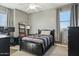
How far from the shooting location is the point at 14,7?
5.84 feet

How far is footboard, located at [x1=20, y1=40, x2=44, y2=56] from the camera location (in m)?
1.80

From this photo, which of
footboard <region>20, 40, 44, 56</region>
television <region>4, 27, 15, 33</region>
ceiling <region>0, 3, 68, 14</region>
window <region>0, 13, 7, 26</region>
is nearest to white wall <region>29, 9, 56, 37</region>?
ceiling <region>0, 3, 68, 14</region>

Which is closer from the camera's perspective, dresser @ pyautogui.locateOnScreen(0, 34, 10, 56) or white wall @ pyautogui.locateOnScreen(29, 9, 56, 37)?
dresser @ pyautogui.locateOnScreen(0, 34, 10, 56)

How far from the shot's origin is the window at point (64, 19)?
1.79 meters

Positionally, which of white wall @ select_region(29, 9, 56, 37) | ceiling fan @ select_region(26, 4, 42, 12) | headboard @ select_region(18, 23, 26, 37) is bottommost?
headboard @ select_region(18, 23, 26, 37)

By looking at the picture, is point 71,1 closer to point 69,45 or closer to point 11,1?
point 69,45

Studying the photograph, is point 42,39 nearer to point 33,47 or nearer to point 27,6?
point 33,47

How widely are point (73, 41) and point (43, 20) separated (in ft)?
2.03

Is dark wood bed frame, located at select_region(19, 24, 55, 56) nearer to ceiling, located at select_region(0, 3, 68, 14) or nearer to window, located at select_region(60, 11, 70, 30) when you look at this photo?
window, located at select_region(60, 11, 70, 30)

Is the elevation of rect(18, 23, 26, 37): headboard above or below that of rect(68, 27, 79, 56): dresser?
above

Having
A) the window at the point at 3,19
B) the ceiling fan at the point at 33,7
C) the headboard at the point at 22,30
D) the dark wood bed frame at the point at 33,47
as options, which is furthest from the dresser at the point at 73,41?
the window at the point at 3,19

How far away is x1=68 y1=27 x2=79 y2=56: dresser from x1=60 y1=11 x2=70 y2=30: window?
105mm

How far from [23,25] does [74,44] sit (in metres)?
0.92

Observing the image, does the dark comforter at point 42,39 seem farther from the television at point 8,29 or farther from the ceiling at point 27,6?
the ceiling at point 27,6
